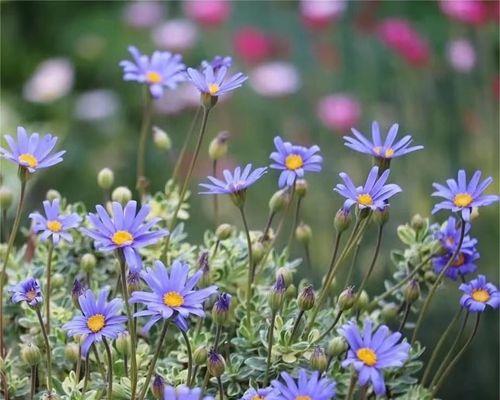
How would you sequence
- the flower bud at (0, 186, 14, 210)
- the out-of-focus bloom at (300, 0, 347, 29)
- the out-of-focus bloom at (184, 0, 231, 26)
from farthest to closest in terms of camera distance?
the out-of-focus bloom at (184, 0, 231, 26) < the out-of-focus bloom at (300, 0, 347, 29) < the flower bud at (0, 186, 14, 210)

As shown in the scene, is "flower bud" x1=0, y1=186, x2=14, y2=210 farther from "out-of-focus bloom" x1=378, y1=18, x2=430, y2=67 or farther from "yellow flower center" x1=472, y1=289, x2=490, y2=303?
"out-of-focus bloom" x1=378, y1=18, x2=430, y2=67

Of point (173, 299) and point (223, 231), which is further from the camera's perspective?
point (223, 231)

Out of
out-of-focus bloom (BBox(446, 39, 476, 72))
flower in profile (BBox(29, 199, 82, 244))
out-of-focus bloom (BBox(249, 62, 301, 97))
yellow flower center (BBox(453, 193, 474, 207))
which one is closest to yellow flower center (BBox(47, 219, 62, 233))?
flower in profile (BBox(29, 199, 82, 244))

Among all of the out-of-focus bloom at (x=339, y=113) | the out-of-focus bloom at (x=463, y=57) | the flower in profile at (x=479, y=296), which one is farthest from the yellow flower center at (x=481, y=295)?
the out-of-focus bloom at (x=339, y=113)

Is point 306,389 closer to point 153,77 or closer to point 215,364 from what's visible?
point 215,364

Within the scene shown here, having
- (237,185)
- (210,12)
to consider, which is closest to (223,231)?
(237,185)

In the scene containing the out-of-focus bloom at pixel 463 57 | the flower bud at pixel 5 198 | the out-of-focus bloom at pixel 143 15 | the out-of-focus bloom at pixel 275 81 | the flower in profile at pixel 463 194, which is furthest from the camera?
the out-of-focus bloom at pixel 143 15

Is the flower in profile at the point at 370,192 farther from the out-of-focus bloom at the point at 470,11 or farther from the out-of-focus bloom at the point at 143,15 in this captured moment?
the out-of-focus bloom at the point at 143,15
